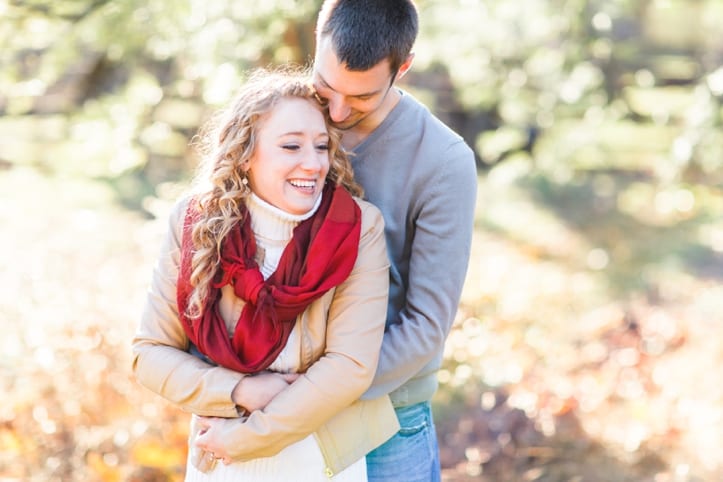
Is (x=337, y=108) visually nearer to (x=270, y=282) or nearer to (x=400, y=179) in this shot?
(x=400, y=179)

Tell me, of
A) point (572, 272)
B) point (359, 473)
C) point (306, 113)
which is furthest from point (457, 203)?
point (572, 272)

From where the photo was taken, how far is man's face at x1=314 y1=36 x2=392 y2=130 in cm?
238

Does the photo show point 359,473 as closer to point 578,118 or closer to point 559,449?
point 559,449

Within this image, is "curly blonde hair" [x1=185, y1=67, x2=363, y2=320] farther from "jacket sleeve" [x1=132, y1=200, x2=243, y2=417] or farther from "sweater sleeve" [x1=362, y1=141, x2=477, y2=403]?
"sweater sleeve" [x1=362, y1=141, x2=477, y2=403]

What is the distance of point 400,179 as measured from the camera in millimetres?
2477

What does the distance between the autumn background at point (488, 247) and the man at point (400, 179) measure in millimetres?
1874

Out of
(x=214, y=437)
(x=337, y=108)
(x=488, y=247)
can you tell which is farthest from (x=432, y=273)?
(x=488, y=247)

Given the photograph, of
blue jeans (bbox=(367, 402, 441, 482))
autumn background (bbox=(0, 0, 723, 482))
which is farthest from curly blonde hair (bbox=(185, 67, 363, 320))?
Result: autumn background (bbox=(0, 0, 723, 482))

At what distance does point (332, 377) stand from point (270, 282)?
0.89ft

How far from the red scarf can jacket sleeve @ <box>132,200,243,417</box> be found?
43mm

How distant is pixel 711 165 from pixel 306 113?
7.43m

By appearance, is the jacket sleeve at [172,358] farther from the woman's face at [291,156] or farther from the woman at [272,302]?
the woman's face at [291,156]

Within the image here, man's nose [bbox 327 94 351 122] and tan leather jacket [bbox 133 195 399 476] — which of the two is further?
man's nose [bbox 327 94 351 122]

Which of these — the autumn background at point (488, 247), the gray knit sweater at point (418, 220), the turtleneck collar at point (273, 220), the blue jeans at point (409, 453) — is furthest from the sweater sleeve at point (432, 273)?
the autumn background at point (488, 247)
